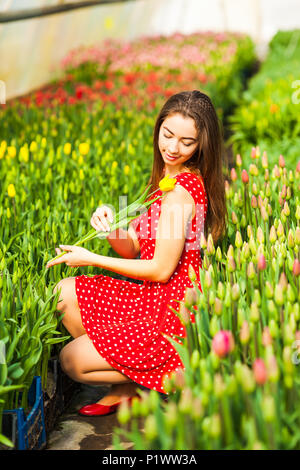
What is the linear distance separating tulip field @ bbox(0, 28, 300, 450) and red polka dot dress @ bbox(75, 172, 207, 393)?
13cm

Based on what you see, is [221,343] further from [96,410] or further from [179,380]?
[96,410]

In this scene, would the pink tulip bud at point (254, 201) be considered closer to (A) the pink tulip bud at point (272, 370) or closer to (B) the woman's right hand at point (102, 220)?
(B) the woman's right hand at point (102, 220)

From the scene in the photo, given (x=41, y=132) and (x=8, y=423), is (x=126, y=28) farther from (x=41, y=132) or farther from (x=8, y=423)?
(x=8, y=423)

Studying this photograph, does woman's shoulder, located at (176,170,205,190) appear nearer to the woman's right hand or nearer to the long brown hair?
the long brown hair

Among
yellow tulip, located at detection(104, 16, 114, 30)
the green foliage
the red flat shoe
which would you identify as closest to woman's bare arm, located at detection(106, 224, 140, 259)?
the red flat shoe

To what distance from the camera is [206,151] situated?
227 cm

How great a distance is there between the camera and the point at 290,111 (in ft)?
16.7

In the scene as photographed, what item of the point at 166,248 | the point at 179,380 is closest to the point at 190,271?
the point at 166,248

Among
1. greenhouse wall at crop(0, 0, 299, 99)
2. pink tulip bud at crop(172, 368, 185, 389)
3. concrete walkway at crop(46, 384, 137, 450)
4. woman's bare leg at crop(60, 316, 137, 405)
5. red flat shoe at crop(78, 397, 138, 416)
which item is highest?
greenhouse wall at crop(0, 0, 299, 99)

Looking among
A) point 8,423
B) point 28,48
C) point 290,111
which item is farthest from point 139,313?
point 28,48

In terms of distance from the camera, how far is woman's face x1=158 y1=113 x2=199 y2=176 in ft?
7.34

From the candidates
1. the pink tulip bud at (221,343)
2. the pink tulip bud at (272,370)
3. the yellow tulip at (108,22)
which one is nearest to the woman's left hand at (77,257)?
the pink tulip bud at (221,343)

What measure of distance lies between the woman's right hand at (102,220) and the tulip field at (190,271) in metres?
0.24

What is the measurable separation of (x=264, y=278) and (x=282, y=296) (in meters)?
0.30
